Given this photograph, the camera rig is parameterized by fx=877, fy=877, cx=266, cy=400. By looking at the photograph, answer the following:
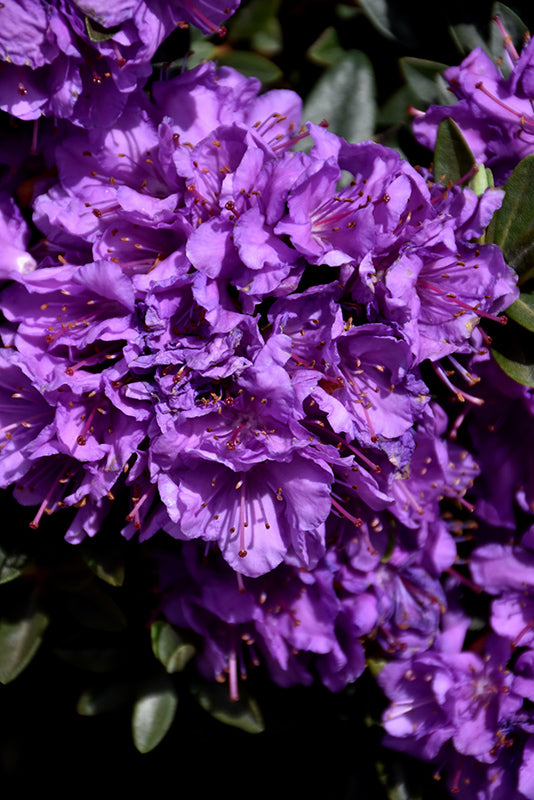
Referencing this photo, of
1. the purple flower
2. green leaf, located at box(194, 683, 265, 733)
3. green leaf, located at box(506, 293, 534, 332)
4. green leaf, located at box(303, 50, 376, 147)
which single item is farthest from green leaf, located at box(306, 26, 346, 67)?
green leaf, located at box(194, 683, 265, 733)

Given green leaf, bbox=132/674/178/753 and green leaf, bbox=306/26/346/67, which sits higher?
green leaf, bbox=306/26/346/67

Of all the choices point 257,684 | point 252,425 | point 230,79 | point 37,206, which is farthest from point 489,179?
point 257,684

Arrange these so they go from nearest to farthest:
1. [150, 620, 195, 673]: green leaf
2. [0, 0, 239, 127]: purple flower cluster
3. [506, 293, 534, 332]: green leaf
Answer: [0, 0, 239, 127]: purple flower cluster, [506, 293, 534, 332]: green leaf, [150, 620, 195, 673]: green leaf

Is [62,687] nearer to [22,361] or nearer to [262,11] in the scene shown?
[22,361]

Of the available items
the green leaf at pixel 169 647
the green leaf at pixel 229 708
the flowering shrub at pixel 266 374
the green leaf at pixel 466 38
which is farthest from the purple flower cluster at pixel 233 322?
the green leaf at pixel 466 38

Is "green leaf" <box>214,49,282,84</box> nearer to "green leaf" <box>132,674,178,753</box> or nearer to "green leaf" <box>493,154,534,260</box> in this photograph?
"green leaf" <box>493,154,534,260</box>

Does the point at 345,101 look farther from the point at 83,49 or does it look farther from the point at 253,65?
the point at 83,49

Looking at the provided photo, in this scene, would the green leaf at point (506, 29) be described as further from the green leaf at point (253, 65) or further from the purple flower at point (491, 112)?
the green leaf at point (253, 65)

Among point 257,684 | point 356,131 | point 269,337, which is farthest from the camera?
point 257,684
